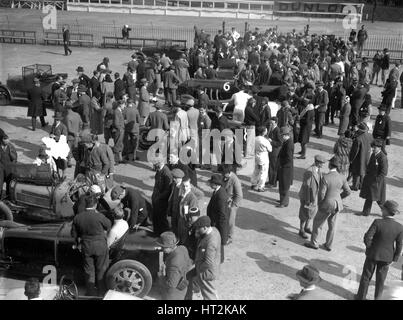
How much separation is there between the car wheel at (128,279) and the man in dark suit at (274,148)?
4.75 meters

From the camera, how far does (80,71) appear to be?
53.3 ft

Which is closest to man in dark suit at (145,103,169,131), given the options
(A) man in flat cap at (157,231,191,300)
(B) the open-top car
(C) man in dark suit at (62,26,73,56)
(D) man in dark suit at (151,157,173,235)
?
(D) man in dark suit at (151,157,173,235)

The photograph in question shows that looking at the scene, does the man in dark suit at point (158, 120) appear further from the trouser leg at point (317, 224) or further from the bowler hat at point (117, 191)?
the trouser leg at point (317, 224)

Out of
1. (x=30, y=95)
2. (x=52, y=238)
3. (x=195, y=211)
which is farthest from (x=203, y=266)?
(x=30, y=95)

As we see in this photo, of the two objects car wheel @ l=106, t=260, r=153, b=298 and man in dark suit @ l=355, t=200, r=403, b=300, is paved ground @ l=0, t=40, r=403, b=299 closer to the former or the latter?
car wheel @ l=106, t=260, r=153, b=298

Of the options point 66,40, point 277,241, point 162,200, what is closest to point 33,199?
point 162,200

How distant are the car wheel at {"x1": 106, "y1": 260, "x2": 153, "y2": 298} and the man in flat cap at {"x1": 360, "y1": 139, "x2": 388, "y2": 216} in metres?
4.86

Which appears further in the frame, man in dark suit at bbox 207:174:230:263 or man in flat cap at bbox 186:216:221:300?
man in dark suit at bbox 207:174:230:263

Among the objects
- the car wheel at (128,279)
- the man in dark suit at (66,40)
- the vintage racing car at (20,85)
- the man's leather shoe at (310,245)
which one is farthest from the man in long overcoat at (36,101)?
the man in dark suit at (66,40)

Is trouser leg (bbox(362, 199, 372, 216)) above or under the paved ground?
above

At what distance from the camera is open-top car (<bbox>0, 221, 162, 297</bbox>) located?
745 centimetres

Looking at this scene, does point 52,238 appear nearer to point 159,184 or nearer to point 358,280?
point 159,184

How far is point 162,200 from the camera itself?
8.86m
